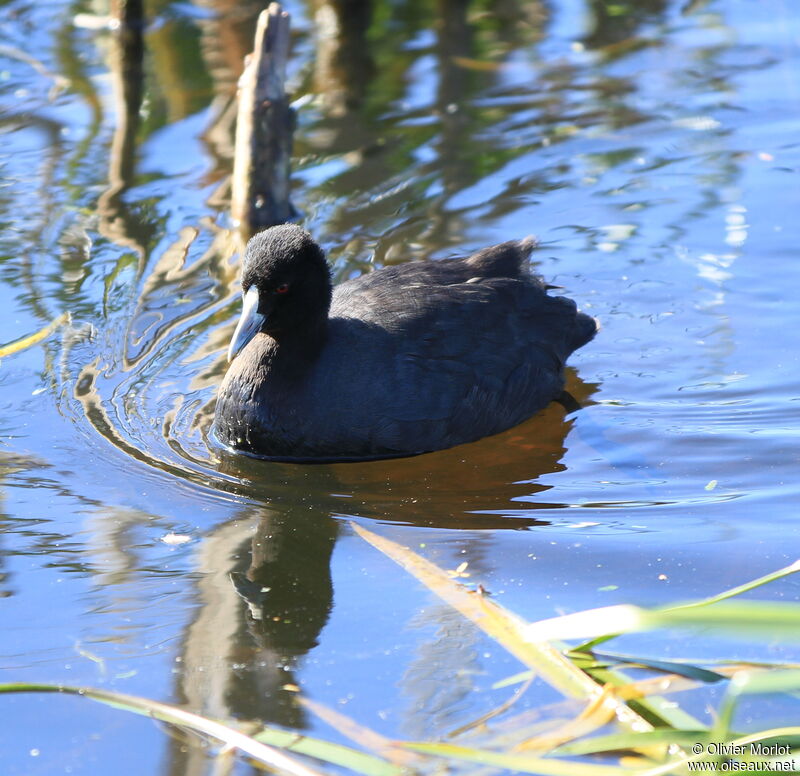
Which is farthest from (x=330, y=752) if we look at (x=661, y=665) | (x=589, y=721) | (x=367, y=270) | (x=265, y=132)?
(x=265, y=132)

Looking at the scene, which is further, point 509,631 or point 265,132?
point 265,132

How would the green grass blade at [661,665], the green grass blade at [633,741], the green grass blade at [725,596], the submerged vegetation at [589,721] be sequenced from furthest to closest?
the green grass blade at [661,665]
the green grass blade at [725,596]
the green grass blade at [633,741]
the submerged vegetation at [589,721]

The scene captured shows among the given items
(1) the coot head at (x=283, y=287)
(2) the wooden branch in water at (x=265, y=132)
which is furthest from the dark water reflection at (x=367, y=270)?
(1) the coot head at (x=283, y=287)

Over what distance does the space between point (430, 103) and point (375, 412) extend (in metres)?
4.05

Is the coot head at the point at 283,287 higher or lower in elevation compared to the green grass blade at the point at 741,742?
higher

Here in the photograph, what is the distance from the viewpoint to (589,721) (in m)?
3.15

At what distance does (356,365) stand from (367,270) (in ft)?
5.53

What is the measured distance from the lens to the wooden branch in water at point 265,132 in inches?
264

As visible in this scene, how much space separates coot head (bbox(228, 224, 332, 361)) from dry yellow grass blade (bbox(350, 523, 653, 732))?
915 millimetres

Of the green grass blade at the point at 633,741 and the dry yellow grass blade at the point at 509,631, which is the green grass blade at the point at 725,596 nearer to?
the dry yellow grass blade at the point at 509,631

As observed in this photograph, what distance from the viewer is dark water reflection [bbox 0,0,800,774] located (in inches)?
144

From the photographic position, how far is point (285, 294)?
4.77 meters

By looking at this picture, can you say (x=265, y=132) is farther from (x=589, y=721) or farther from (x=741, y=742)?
A: (x=741, y=742)

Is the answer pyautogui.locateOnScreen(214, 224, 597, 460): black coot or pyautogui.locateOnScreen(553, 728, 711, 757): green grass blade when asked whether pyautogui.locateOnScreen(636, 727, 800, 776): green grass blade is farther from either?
pyautogui.locateOnScreen(214, 224, 597, 460): black coot
